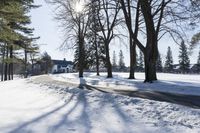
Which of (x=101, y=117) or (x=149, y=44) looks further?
(x=149, y=44)

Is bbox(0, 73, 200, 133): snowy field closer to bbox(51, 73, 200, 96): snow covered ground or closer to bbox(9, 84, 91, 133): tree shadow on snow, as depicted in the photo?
bbox(9, 84, 91, 133): tree shadow on snow

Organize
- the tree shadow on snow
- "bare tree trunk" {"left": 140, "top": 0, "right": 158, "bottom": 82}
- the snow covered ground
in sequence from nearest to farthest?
the tree shadow on snow
the snow covered ground
"bare tree trunk" {"left": 140, "top": 0, "right": 158, "bottom": 82}

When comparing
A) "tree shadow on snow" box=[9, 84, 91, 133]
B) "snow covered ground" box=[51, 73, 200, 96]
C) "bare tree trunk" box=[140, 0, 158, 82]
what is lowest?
"tree shadow on snow" box=[9, 84, 91, 133]

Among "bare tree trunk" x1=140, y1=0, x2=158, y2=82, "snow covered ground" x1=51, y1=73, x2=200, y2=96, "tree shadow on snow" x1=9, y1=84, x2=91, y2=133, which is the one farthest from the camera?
"bare tree trunk" x1=140, y1=0, x2=158, y2=82

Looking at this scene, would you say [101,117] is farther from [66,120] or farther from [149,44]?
[149,44]

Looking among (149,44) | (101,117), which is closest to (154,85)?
(149,44)

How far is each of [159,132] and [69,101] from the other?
5408 millimetres

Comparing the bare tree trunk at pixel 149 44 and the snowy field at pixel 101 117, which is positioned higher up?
the bare tree trunk at pixel 149 44

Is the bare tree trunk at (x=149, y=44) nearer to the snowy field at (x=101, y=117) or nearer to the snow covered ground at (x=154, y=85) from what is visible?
the snow covered ground at (x=154, y=85)

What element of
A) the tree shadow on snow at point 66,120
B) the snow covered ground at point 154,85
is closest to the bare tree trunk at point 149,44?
the snow covered ground at point 154,85

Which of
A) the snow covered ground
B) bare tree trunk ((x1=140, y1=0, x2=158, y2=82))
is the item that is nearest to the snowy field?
the snow covered ground

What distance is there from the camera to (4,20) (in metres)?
26.1

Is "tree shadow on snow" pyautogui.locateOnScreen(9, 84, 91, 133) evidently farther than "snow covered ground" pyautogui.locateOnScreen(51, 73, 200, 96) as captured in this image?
No

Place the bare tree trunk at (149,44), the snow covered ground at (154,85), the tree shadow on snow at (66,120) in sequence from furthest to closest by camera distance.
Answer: the bare tree trunk at (149,44), the snow covered ground at (154,85), the tree shadow on snow at (66,120)
